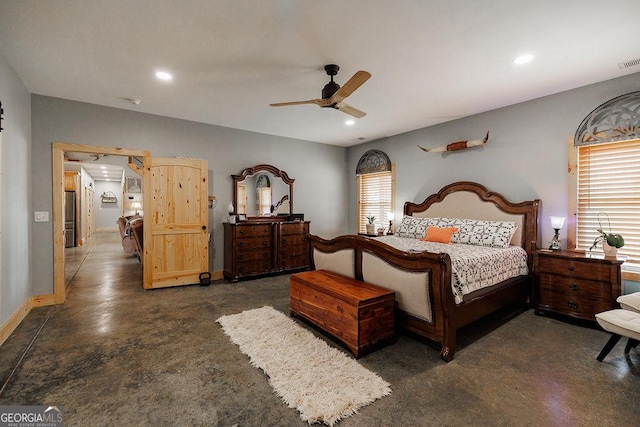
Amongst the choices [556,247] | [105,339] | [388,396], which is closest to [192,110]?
[105,339]

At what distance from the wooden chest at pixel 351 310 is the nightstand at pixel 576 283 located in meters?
2.06

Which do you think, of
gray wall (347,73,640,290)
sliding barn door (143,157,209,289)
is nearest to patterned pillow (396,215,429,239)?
gray wall (347,73,640,290)

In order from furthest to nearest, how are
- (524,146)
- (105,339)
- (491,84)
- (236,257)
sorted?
(236,257) → (524,146) → (491,84) → (105,339)

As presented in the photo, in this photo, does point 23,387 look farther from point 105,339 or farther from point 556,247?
point 556,247

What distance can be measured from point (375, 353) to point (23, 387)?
2.56m

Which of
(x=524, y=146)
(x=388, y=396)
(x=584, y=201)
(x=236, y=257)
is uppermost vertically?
(x=524, y=146)

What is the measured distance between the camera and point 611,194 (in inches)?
128

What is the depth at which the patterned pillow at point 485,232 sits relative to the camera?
365 cm

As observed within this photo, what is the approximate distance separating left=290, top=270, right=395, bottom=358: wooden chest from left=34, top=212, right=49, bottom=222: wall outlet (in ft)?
11.5

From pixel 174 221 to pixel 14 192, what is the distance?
1807 millimetres

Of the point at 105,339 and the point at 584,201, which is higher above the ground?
the point at 584,201

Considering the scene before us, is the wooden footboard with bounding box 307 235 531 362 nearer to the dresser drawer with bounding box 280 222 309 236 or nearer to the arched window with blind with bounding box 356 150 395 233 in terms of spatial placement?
the dresser drawer with bounding box 280 222 309 236

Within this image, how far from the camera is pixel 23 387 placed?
1975 mm

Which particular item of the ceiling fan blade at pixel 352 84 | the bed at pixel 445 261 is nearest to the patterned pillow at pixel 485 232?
the bed at pixel 445 261
